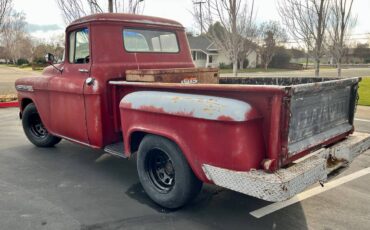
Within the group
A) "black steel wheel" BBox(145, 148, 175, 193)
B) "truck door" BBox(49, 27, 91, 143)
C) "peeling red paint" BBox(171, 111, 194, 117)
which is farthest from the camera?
"truck door" BBox(49, 27, 91, 143)

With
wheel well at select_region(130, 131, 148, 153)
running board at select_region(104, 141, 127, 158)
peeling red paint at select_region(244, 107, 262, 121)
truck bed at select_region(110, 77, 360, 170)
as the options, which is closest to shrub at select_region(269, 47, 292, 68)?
truck bed at select_region(110, 77, 360, 170)

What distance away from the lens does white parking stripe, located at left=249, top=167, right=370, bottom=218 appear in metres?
3.59

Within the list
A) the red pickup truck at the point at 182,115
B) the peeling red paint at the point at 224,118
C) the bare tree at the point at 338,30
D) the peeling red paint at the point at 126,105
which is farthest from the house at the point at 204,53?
the peeling red paint at the point at 224,118

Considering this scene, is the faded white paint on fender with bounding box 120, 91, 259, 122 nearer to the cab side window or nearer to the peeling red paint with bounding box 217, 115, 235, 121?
the peeling red paint with bounding box 217, 115, 235, 121

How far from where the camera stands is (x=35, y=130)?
20.5 feet

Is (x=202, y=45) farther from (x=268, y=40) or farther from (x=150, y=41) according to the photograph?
(x=150, y=41)

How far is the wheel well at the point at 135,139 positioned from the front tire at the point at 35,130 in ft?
8.04

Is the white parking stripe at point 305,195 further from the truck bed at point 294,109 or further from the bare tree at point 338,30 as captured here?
the bare tree at point 338,30

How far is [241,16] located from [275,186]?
9.65 m

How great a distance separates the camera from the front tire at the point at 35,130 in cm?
595

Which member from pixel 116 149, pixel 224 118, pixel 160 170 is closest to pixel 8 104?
pixel 116 149

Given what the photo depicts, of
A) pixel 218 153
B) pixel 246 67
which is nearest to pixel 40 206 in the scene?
pixel 218 153

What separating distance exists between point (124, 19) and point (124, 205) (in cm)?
252

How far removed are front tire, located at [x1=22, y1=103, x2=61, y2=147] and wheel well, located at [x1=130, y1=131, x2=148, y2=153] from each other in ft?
8.04
